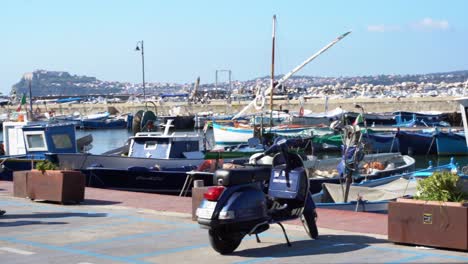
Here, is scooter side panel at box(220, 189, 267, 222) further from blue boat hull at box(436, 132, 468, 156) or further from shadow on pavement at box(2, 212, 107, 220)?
blue boat hull at box(436, 132, 468, 156)

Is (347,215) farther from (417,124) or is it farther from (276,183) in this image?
(417,124)

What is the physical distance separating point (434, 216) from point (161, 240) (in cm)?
420

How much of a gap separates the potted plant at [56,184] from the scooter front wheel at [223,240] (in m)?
7.10

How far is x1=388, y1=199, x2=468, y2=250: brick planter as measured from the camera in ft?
34.8

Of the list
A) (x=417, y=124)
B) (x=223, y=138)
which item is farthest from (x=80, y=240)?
(x=417, y=124)

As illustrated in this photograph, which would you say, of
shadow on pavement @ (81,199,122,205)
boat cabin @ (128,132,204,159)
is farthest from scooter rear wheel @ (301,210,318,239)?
boat cabin @ (128,132,204,159)

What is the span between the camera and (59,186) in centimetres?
1738

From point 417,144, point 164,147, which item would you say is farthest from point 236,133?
point 164,147

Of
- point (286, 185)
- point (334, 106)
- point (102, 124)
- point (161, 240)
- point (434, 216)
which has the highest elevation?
point (286, 185)

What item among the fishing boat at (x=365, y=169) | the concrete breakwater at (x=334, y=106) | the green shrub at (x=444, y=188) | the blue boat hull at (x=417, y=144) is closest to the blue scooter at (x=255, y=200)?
the green shrub at (x=444, y=188)

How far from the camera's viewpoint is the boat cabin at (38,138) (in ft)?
89.6

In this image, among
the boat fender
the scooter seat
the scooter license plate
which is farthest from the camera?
the boat fender

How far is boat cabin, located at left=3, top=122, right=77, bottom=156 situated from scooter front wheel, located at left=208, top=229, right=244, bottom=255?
17.1m

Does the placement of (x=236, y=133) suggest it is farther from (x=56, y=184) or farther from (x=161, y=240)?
(x=161, y=240)
